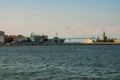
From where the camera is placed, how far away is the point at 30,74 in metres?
39.1

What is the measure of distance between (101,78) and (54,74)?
565 cm

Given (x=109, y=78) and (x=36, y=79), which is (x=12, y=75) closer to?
(x=36, y=79)

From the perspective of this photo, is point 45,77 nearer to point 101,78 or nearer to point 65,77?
point 65,77

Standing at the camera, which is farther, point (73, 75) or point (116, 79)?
point (73, 75)

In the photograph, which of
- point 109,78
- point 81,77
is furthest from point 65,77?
point 109,78

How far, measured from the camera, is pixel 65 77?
119 ft

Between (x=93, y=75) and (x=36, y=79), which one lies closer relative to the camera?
(x=36, y=79)

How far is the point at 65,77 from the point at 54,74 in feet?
9.66

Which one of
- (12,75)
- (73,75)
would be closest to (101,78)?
(73,75)

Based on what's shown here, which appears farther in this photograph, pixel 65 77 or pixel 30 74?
pixel 30 74

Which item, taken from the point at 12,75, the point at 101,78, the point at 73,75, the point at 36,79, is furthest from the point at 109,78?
the point at 12,75

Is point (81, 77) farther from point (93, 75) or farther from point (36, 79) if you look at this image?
point (36, 79)

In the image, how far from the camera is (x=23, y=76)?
3731 cm

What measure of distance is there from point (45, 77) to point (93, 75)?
507cm
